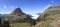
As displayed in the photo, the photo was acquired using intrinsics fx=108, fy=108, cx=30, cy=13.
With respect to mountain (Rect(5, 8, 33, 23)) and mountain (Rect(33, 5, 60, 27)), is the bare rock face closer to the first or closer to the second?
mountain (Rect(5, 8, 33, 23))

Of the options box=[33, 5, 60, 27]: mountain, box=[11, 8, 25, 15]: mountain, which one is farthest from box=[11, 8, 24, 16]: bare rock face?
box=[33, 5, 60, 27]: mountain

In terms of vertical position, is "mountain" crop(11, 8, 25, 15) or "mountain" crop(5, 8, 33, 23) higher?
"mountain" crop(11, 8, 25, 15)

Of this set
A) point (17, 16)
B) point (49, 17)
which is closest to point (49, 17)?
point (49, 17)

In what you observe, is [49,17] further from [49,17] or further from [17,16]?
[17,16]

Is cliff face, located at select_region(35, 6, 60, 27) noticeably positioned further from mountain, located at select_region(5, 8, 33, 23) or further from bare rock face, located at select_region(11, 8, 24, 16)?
bare rock face, located at select_region(11, 8, 24, 16)

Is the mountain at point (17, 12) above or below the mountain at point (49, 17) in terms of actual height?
above

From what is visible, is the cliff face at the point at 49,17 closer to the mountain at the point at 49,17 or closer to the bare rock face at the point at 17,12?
the mountain at the point at 49,17

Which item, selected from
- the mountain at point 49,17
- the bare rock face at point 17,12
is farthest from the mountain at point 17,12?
the mountain at point 49,17

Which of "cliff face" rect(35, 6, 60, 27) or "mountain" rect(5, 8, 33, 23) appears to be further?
"mountain" rect(5, 8, 33, 23)

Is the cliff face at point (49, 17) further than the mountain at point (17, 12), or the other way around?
the mountain at point (17, 12)

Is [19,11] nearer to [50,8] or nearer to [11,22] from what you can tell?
[11,22]
